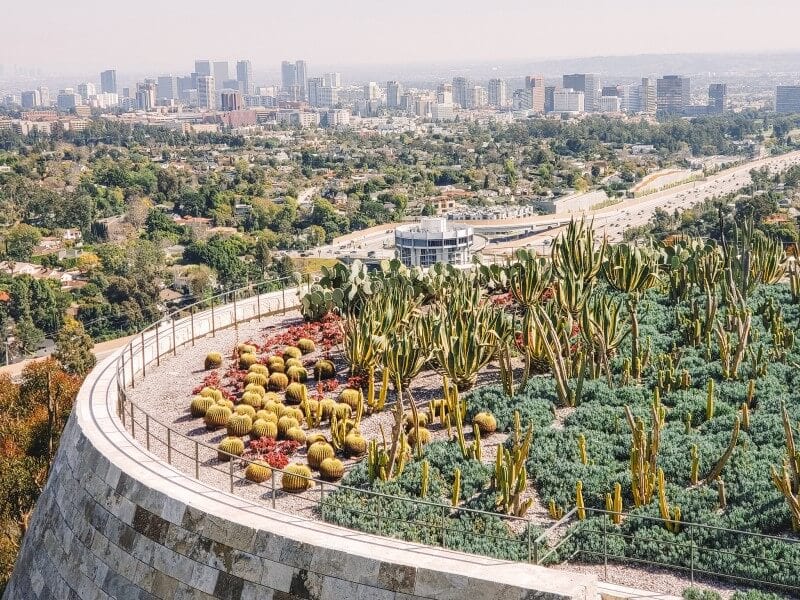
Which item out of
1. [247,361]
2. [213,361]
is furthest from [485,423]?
[213,361]

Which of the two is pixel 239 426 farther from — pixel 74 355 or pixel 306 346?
pixel 74 355

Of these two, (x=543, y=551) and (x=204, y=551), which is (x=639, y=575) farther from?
(x=204, y=551)

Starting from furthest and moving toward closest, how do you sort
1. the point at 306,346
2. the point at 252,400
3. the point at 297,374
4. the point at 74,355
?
the point at 74,355, the point at 306,346, the point at 297,374, the point at 252,400

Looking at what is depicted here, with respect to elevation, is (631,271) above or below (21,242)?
above

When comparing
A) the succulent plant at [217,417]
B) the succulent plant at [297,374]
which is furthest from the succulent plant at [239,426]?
the succulent plant at [297,374]

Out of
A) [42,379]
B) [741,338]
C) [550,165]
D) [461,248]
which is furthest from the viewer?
[550,165]

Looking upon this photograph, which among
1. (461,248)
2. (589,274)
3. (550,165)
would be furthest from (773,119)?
(589,274)
